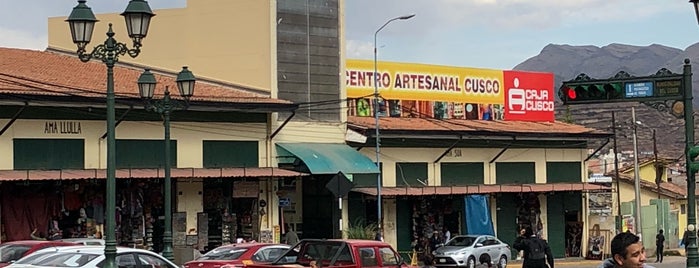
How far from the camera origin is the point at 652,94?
2338 centimetres

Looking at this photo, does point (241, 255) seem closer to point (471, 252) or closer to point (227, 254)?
point (227, 254)

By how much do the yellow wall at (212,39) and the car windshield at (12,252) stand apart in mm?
17877

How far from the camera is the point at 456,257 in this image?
40375 mm

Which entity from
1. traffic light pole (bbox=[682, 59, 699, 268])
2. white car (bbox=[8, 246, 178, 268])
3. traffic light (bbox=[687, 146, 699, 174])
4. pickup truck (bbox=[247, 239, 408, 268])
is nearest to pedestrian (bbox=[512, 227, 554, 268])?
traffic light pole (bbox=[682, 59, 699, 268])

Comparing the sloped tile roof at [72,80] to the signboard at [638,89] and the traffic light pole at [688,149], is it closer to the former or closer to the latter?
the signboard at [638,89]

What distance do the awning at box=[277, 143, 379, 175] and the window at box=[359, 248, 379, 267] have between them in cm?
1582

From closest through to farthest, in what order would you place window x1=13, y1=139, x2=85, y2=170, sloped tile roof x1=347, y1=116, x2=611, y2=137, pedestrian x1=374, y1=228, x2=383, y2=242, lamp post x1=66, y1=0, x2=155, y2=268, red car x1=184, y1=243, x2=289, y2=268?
lamp post x1=66, y1=0, x2=155, y2=268
red car x1=184, y1=243, x2=289, y2=268
window x1=13, y1=139, x2=85, y2=170
pedestrian x1=374, y1=228, x2=383, y2=242
sloped tile roof x1=347, y1=116, x2=611, y2=137

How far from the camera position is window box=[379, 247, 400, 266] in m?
24.1

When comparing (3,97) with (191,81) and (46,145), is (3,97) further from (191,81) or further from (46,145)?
(191,81)

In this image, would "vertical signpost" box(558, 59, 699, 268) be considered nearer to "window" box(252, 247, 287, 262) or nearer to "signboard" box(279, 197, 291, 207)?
"window" box(252, 247, 287, 262)

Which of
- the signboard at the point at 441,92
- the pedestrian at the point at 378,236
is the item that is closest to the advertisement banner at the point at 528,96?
the signboard at the point at 441,92

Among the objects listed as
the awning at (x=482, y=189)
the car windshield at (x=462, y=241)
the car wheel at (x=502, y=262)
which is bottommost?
the car wheel at (x=502, y=262)

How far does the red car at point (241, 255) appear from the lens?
25.1 metres

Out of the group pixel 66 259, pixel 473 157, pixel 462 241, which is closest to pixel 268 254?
pixel 66 259
